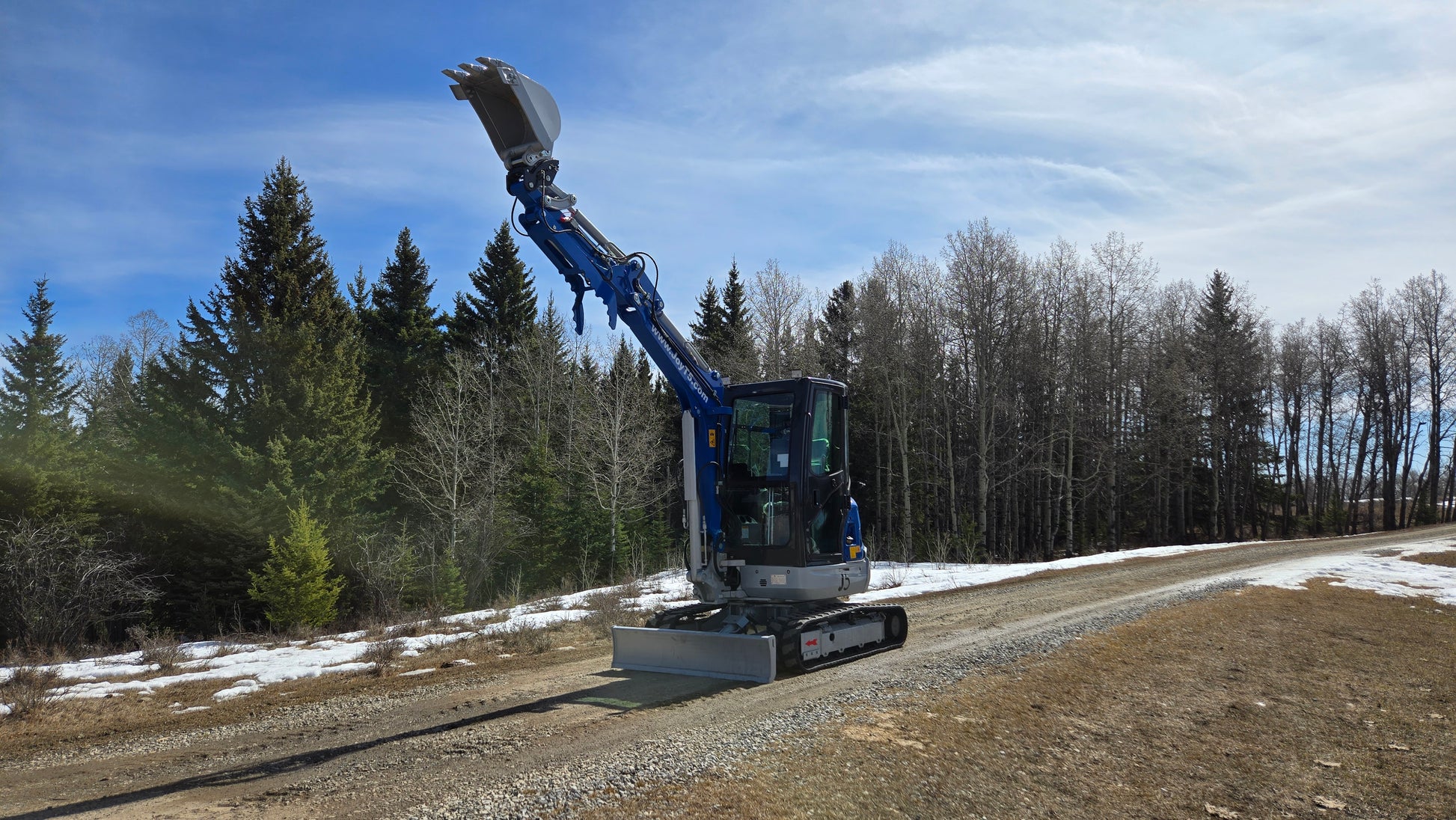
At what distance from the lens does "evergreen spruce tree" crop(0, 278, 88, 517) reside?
21484mm

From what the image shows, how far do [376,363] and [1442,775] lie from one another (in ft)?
125

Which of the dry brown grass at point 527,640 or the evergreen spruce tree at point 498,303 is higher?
the evergreen spruce tree at point 498,303

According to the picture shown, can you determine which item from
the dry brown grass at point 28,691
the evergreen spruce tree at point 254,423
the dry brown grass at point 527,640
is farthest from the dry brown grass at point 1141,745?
the evergreen spruce tree at point 254,423

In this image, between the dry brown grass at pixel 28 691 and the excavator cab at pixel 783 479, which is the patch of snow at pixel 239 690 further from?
the excavator cab at pixel 783 479

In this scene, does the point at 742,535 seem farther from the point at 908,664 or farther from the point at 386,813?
the point at 386,813

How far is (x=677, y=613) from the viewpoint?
1002 centimetres

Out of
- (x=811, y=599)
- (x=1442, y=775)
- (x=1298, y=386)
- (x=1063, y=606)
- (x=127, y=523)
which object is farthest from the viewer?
(x=1298, y=386)

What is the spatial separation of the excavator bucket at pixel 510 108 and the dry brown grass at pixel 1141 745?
251 inches

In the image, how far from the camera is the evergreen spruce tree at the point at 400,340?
3706 cm

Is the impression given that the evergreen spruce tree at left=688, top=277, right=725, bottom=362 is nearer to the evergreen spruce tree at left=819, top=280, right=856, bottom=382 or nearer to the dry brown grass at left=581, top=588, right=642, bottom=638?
the evergreen spruce tree at left=819, top=280, right=856, bottom=382

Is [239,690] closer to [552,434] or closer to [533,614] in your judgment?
[533,614]

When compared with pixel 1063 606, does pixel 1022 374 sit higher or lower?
higher

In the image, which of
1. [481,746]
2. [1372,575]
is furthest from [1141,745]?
[1372,575]

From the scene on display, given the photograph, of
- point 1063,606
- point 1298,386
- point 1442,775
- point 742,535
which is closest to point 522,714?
point 742,535
